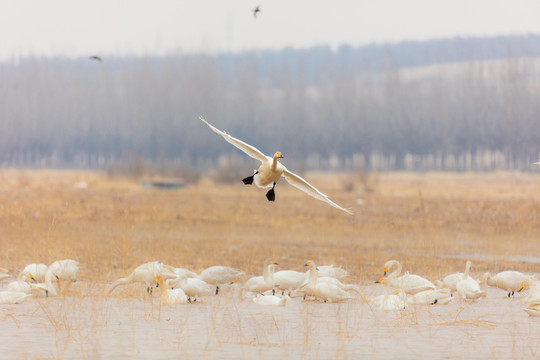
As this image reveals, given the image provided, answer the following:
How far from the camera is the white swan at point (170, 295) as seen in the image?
11.1m

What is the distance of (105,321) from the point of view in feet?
33.3

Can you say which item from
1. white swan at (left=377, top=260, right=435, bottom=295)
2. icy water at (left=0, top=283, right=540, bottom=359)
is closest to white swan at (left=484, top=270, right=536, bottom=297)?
icy water at (left=0, top=283, right=540, bottom=359)

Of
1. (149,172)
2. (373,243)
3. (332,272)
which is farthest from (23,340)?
(149,172)

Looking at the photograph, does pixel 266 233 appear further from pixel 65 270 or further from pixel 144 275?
pixel 144 275

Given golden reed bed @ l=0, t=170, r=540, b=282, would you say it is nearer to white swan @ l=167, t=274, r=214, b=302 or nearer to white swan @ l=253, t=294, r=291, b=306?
white swan @ l=167, t=274, r=214, b=302

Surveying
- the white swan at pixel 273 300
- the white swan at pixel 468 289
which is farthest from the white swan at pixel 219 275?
the white swan at pixel 468 289

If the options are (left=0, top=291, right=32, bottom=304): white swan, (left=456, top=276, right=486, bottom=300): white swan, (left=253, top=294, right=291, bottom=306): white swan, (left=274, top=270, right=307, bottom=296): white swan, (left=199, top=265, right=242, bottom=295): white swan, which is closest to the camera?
(left=0, top=291, right=32, bottom=304): white swan

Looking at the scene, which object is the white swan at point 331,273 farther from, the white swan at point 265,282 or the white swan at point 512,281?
the white swan at point 512,281

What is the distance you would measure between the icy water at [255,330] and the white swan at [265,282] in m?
0.35

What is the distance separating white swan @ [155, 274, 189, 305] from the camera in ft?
36.6

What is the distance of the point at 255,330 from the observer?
32.1 ft

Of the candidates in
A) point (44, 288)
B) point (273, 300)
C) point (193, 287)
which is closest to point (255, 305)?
point (273, 300)

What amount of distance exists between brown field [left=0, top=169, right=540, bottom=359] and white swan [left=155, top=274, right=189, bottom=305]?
20 cm

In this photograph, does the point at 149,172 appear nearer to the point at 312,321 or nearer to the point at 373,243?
the point at 373,243
